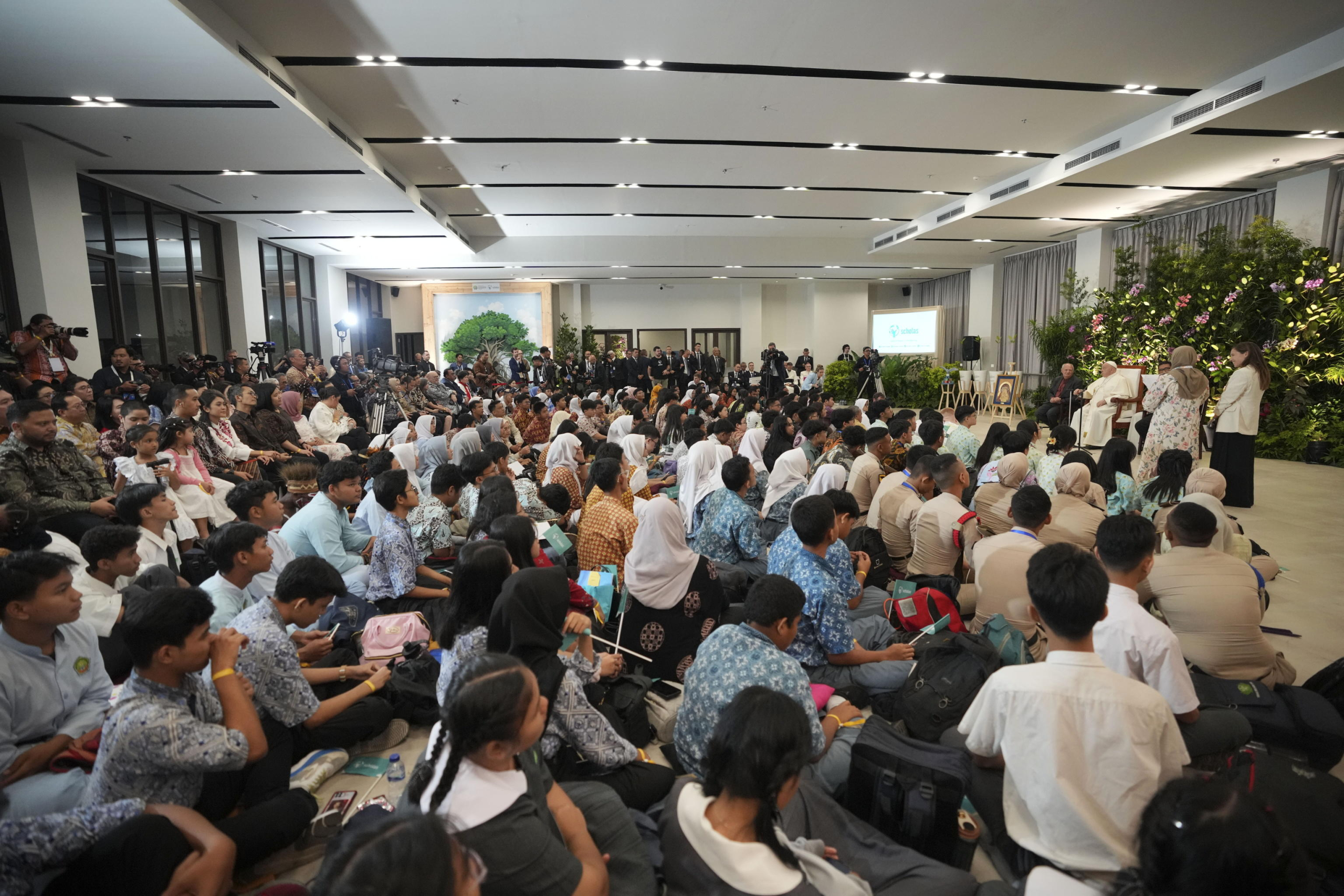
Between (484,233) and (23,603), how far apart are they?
12.6 m

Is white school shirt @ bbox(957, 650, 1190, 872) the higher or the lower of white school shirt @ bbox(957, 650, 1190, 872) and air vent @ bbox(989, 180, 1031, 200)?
the lower

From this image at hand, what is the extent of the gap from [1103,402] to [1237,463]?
8.63 ft

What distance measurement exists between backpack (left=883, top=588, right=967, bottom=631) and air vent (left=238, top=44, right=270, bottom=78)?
5.56 meters

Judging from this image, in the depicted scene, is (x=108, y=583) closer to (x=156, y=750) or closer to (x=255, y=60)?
(x=156, y=750)

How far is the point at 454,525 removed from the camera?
4332 millimetres

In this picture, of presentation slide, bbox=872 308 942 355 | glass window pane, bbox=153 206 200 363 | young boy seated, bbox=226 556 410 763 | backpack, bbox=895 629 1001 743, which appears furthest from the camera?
presentation slide, bbox=872 308 942 355

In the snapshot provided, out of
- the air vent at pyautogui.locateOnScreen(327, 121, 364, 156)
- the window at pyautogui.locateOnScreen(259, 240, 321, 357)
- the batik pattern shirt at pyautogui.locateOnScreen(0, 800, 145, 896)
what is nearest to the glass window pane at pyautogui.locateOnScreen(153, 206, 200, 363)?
the window at pyautogui.locateOnScreen(259, 240, 321, 357)

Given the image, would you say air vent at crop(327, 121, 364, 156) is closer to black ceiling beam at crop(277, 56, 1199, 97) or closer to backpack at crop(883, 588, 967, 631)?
black ceiling beam at crop(277, 56, 1199, 97)

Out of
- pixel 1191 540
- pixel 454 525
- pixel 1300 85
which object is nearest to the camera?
pixel 1191 540

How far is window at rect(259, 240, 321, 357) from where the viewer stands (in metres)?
11.8

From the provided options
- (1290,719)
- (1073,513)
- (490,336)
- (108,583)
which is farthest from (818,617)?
(490,336)

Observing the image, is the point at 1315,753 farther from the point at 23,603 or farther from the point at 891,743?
the point at 23,603

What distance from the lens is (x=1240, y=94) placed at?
5.98 m

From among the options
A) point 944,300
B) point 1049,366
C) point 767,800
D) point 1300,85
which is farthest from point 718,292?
point 767,800
